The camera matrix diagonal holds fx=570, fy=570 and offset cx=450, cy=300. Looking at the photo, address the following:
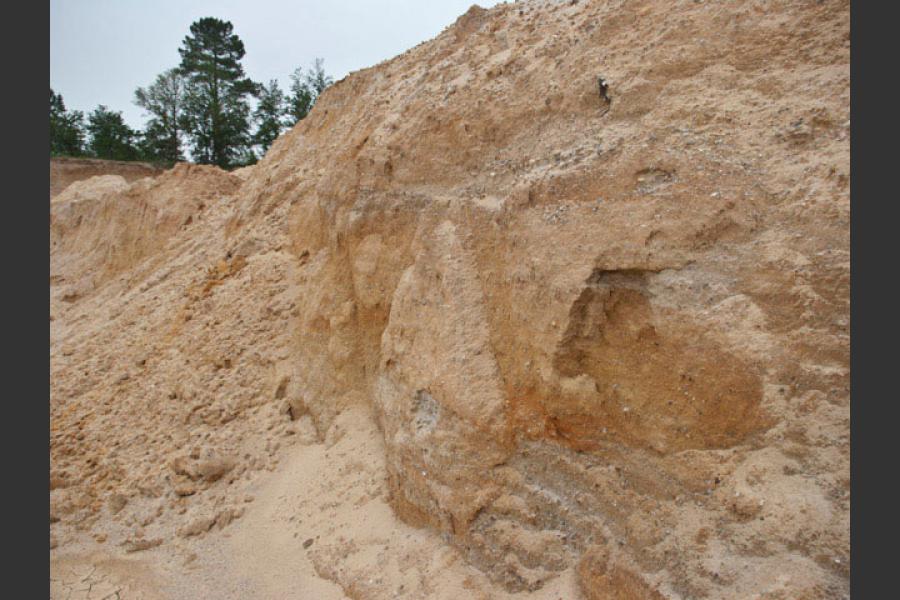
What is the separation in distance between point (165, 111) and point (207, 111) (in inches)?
96.0

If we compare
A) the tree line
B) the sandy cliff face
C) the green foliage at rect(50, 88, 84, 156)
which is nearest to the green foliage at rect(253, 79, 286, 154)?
the tree line

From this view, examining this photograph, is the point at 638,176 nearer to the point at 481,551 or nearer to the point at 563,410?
the point at 563,410

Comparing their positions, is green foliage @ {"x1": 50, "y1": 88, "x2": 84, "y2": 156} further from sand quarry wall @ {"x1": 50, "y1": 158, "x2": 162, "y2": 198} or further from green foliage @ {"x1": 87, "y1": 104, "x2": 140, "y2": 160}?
sand quarry wall @ {"x1": 50, "y1": 158, "x2": 162, "y2": 198}

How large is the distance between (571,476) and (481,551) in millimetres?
652

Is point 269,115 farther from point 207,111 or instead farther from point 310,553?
point 310,553

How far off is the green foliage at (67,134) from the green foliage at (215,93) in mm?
6713

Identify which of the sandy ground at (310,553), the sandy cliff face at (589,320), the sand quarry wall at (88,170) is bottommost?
the sandy ground at (310,553)

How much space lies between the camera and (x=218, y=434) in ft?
16.5

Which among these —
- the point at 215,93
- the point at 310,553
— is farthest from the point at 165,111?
the point at 310,553

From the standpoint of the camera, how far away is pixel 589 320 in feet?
9.62

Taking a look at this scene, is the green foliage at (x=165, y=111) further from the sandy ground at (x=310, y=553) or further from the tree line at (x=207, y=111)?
the sandy ground at (x=310, y=553)

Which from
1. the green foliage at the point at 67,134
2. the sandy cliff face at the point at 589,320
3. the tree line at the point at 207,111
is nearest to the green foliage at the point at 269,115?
the tree line at the point at 207,111

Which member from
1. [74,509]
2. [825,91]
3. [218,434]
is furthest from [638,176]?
[74,509]

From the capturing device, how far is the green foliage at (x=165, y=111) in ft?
72.3
